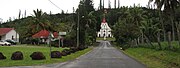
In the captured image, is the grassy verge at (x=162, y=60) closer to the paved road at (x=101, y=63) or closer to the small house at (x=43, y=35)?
the paved road at (x=101, y=63)

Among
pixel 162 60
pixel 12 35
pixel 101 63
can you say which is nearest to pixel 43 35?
pixel 12 35

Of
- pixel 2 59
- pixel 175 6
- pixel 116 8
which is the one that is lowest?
pixel 2 59

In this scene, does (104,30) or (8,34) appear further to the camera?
(104,30)

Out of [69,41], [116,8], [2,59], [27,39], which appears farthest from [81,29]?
[116,8]

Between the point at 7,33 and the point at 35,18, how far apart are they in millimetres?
13307

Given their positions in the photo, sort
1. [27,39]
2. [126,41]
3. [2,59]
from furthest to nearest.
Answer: [27,39], [126,41], [2,59]

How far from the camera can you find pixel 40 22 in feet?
311

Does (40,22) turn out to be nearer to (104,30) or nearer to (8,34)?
(8,34)

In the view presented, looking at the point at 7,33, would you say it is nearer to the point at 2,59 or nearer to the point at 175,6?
the point at 175,6

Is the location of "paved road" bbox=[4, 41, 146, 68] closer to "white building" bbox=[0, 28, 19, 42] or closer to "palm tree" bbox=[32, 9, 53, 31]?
"palm tree" bbox=[32, 9, 53, 31]

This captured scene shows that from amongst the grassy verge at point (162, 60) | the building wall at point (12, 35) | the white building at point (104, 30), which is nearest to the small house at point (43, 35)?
the building wall at point (12, 35)

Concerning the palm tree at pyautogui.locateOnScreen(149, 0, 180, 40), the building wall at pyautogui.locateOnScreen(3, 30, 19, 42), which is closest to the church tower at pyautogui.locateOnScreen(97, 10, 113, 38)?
the building wall at pyautogui.locateOnScreen(3, 30, 19, 42)

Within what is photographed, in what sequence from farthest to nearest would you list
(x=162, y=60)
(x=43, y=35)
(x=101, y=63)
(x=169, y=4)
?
1. (x=43, y=35)
2. (x=169, y=4)
3. (x=162, y=60)
4. (x=101, y=63)

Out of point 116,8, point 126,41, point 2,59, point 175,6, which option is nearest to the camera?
point 2,59
